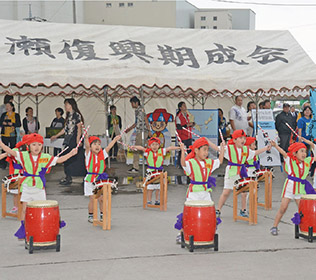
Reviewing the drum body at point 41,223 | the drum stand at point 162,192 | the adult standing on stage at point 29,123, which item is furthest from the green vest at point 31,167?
the adult standing on stage at point 29,123

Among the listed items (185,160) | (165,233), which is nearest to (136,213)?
(165,233)

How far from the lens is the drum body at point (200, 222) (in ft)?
23.1

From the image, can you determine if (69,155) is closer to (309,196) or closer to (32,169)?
(32,169)

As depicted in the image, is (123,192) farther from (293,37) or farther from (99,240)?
(293,37)

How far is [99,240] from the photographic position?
785 cm

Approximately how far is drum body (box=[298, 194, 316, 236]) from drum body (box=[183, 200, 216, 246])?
1.38 meters

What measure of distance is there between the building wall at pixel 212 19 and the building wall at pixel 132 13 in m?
13.3

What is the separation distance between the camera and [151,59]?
40.6 feet

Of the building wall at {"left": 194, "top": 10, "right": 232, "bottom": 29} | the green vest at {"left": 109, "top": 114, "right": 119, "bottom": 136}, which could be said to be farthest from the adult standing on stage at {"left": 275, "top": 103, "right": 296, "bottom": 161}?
the building wall at {"left": 194, "top": 10, "right": 232, "bottom": 29}

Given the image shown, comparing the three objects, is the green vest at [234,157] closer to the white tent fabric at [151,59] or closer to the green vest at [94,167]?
the green vest at [94,167]

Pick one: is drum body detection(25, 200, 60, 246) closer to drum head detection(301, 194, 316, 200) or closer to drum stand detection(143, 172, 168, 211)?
drum head detection(301, 194, 316, 200)

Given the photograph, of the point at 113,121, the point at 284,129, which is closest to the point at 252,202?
the point at 284,129

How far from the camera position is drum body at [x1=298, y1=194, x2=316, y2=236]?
25.1 ft

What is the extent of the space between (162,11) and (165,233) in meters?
45.9
